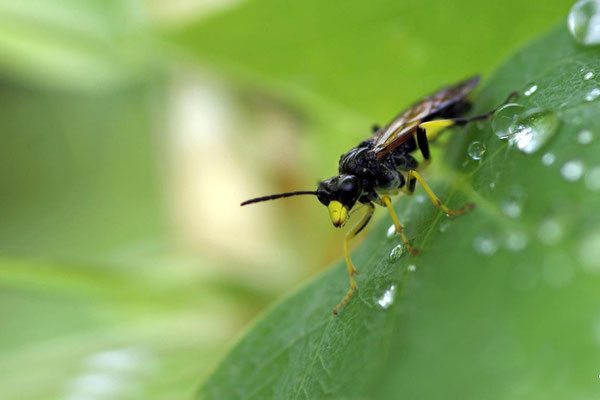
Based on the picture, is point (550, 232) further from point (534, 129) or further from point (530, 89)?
point (530, 89)

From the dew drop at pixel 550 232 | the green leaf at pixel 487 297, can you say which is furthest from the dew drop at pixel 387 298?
the dew drop at pixel 550 232

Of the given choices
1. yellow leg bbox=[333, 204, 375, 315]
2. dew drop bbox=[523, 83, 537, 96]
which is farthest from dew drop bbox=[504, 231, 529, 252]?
dew drop bbox=[523, 83, 537, 96]

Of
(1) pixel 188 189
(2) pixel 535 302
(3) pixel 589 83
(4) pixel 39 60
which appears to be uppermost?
(4) pixel 39 60

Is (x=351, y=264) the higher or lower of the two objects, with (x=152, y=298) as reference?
lower

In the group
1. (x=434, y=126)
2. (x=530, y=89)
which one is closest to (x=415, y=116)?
(x=434, y=126)

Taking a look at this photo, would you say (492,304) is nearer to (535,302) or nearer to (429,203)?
(535,302)

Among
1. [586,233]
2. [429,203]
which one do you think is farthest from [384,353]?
[429,203]

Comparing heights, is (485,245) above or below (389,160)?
below

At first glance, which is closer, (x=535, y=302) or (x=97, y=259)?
(x=535, y=302)
